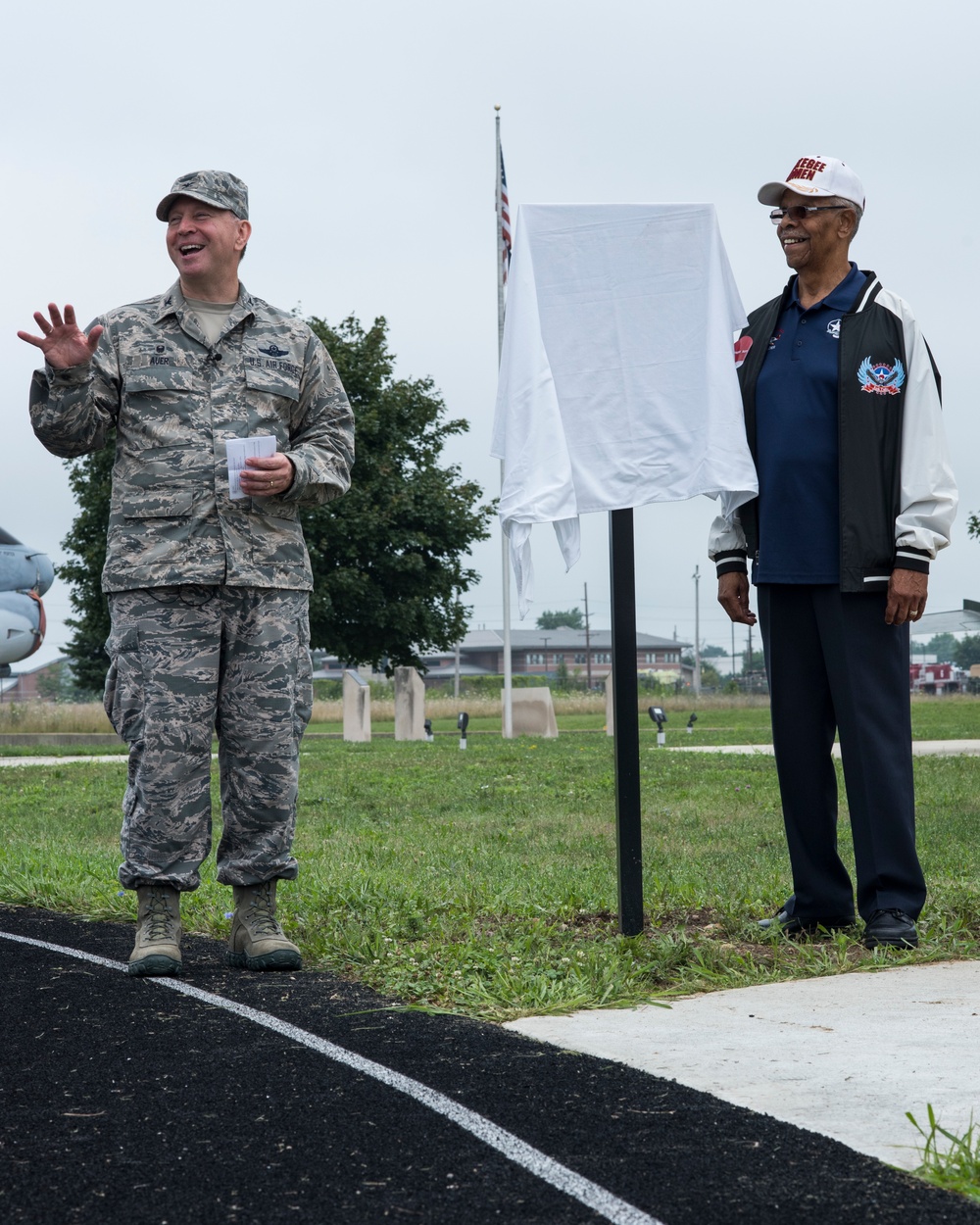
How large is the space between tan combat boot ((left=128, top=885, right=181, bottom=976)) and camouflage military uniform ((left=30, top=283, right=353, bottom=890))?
52 mm

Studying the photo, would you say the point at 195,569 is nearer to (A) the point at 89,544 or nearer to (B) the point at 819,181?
(B) the point at 819,181

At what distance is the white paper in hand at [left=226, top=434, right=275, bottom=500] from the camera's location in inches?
171

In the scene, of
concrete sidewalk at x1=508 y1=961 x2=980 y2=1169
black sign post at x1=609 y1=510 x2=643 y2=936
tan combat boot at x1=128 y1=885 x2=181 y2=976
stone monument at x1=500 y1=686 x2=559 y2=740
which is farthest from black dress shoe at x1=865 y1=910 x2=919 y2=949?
stone monument at x1=500 y1=686 x2=559 y2=740

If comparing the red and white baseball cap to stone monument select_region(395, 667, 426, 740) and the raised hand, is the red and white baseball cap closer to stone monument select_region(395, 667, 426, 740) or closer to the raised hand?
the raised hand

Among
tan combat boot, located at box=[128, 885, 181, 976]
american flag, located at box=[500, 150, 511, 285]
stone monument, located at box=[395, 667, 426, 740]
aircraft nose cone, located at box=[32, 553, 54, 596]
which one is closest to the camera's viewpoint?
tan combat boot, located at box=[128, 885, 181, 976]

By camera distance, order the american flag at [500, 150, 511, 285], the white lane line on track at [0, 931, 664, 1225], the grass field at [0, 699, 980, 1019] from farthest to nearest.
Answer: the american flag at [500, 150, 511, 285], the grass field at [0, 699, 980, 1019], the white lane line on track at [0, 931, 664, 1225]

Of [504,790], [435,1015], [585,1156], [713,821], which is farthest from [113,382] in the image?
[504,790]

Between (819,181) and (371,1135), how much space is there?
10.5ft

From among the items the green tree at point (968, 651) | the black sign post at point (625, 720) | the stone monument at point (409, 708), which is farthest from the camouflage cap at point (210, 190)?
the green tree at point (968, 651)

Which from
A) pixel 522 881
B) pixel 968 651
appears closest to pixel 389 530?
pixel 522 881

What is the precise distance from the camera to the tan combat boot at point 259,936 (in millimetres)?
4398

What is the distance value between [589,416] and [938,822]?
16.4 ft

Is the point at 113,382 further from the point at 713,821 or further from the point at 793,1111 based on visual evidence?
the point at 713,821

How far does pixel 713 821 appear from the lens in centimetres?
888
